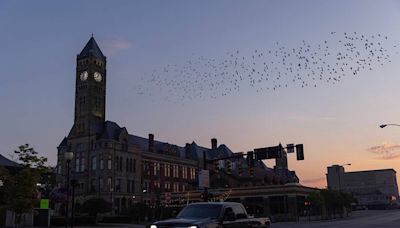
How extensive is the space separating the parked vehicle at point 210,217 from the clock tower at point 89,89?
9366 centimetres

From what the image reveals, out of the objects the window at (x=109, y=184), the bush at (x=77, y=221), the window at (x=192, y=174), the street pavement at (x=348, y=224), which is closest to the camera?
the street pavement at (x=348, y=224)

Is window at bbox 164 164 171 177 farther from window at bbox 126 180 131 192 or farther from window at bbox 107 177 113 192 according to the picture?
window at bbox 107 177 113 192

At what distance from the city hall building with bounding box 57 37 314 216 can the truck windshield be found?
242 ft

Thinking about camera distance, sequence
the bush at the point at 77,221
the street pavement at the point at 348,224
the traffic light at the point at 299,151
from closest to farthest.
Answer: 1. the traffic light at the point at 299,151
2. the street pavement at the point at 348,224
3. the bush at the point at 77,221

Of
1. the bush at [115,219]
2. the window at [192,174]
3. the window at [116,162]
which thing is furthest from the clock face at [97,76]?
the bush at [115,219]

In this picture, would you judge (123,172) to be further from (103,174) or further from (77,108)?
(77,108)

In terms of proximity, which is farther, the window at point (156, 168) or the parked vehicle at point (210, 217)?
the window at point (156, 168)

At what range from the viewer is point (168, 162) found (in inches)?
4636

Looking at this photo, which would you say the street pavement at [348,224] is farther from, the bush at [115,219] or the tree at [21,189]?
the tree at [21,189]

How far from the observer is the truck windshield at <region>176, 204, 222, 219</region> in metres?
14.5

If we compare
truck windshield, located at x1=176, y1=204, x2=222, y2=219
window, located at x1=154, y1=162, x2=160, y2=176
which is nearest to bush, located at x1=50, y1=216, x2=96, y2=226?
truck windshield, located at x1=176, y1=204, x2=222, y2=219

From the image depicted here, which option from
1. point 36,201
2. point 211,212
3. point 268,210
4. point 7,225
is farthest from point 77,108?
point 211,212

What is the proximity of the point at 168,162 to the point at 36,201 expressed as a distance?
8697 cm

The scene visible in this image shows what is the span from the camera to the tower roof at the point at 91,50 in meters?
117
